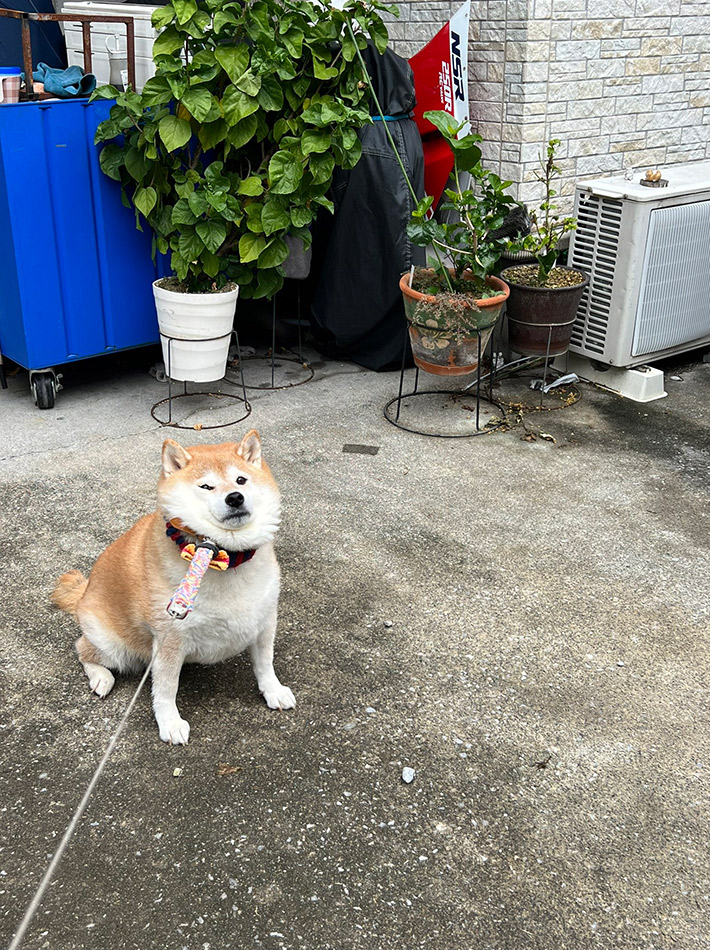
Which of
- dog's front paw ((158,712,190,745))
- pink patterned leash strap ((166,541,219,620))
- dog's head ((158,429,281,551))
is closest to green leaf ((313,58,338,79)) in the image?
dog's head ((158,429,281,551))

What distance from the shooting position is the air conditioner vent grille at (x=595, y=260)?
4.70 m

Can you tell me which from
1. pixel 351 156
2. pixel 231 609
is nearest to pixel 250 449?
pixel 231 609

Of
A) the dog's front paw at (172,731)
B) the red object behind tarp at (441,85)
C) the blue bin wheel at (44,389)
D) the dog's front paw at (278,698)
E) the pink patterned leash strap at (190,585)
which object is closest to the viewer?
the pink patterned leash strap at (190,585)

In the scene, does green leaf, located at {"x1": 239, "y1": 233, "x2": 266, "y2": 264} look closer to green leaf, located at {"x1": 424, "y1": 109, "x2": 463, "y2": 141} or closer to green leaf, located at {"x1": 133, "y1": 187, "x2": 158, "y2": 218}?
green leaf, located at {"x1": 133, "y1": 187, "x2": 158, "y2": 218}

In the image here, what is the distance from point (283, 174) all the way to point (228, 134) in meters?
0.31

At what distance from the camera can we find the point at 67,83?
13.8 feet

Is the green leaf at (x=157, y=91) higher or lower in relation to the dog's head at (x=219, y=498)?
higher

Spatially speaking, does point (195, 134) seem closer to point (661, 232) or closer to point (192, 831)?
point (661, 232)

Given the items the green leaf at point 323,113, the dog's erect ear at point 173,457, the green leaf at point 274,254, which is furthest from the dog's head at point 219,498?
the green leaf at point 323,113

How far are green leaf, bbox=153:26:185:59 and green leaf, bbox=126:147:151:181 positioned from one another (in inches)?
17.2

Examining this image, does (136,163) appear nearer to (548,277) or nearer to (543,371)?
(548,277)

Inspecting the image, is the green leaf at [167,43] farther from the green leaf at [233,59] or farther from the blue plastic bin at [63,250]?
the blue plastic bin at [63,250]

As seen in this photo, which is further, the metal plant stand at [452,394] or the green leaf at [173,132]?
the metal plant stand at [452,394]

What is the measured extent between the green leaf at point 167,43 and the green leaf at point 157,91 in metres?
0.12
